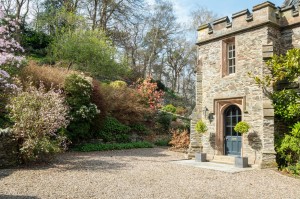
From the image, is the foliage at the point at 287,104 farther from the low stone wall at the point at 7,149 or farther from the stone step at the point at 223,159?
the low stone wall at the point at 7,149

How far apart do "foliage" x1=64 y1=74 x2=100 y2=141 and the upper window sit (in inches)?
269

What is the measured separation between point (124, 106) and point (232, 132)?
24.5 feet

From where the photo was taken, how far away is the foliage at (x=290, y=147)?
9461 mm

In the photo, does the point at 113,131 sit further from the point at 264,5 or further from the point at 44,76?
the point at 264,5

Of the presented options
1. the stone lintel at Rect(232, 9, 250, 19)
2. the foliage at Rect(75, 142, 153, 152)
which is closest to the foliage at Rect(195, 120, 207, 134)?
the stone lintel at Rect(232, 9, 250, 19)

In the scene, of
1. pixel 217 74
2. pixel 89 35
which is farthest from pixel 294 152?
pixel 89 35

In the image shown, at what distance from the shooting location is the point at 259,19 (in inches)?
419

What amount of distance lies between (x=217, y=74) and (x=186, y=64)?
80.0 feet

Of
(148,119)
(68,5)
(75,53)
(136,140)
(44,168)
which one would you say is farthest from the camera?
(68,5)

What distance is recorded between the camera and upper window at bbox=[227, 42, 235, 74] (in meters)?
11.8

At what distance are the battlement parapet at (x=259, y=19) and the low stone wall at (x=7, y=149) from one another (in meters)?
8.98

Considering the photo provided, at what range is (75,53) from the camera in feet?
67.5

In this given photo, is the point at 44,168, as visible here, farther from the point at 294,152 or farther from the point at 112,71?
the point at 112,71

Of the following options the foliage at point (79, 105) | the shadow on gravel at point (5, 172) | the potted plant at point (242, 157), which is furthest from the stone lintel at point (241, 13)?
the shadow on gravel at point (5, 172)
